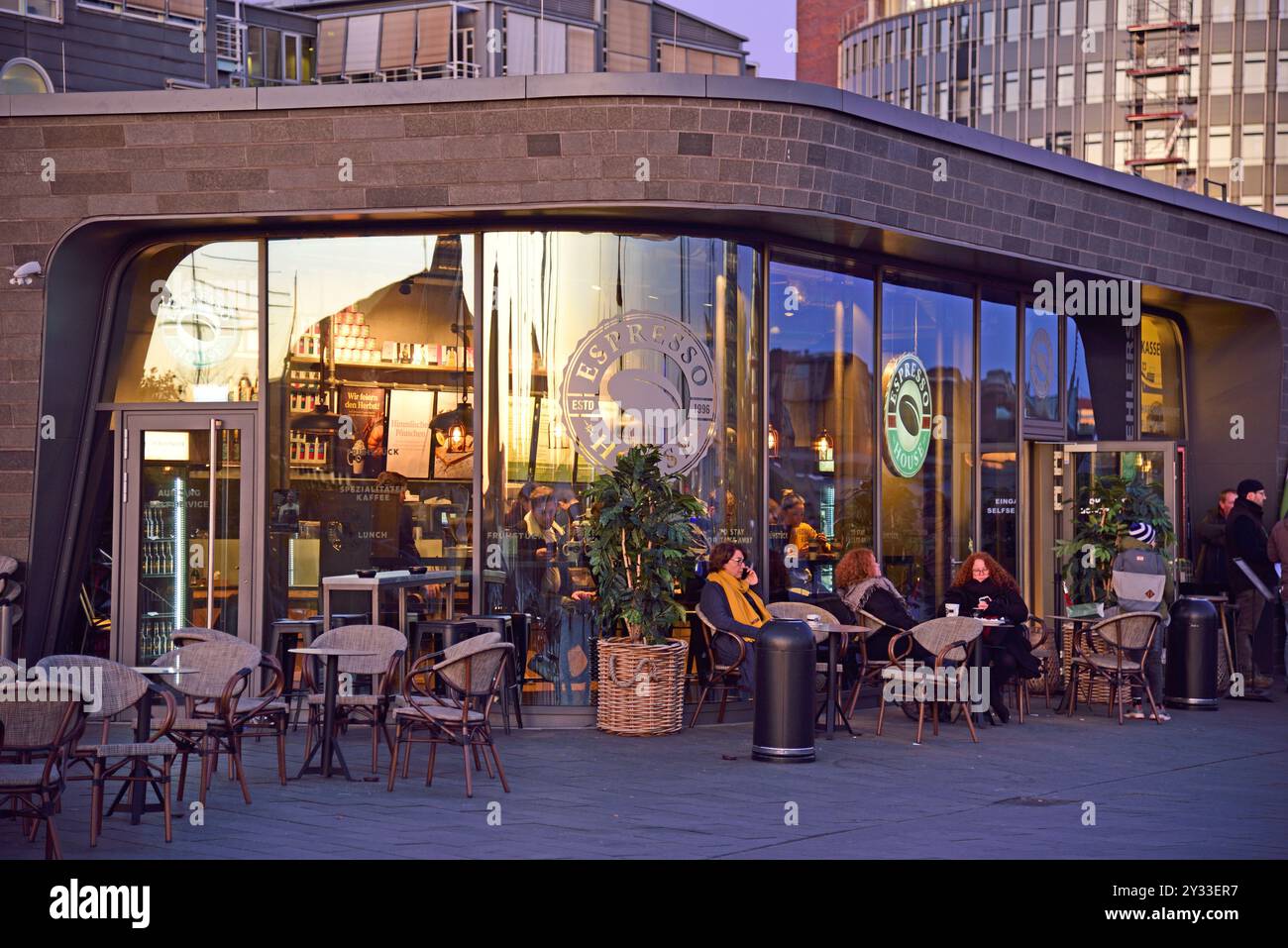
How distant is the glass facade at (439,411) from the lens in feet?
40.6

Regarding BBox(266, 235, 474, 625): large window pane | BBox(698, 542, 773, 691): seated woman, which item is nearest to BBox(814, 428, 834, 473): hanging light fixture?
BBox(698, 542, 773, 691): seated woman

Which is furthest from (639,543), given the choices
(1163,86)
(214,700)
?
(1163,86)

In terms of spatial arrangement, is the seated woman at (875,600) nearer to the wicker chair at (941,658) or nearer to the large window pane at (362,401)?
the wicker chair at (941,658)

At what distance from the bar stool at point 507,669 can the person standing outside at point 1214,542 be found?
751 cm

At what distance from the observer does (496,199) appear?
11.9m

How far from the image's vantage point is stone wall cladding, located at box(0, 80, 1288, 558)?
1180cm

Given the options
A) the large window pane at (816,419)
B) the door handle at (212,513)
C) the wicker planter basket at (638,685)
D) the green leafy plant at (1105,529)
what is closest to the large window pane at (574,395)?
the wicker planter basket at (638,685)

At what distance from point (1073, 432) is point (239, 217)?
9.09 metres

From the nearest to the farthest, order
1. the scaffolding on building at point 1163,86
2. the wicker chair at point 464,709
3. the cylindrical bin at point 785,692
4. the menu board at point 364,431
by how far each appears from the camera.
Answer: the wicker chair at point 464,709
the cylindrical bin at point 785,692
the menu board at point 364,431
the scaffolding on building at point 1163,86

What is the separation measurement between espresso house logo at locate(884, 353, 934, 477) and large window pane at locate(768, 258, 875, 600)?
0.31 meters

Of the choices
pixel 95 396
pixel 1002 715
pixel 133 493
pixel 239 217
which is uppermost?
pixel 239 217

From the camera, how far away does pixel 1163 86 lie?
6862cm
